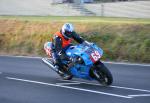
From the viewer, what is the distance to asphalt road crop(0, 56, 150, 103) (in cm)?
1327

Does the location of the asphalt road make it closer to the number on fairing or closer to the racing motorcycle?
the racing motorcycle

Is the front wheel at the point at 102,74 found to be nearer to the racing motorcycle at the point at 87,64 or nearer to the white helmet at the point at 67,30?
the racing motorcycle at the point at 87,64

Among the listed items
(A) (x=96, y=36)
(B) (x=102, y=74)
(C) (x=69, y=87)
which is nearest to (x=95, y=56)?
(B) (x=102, y=74)

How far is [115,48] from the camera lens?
75.8 feet

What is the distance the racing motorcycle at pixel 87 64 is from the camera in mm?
14781

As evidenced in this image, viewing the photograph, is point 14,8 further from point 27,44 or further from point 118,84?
point 118,84

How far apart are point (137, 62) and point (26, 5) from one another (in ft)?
91.1

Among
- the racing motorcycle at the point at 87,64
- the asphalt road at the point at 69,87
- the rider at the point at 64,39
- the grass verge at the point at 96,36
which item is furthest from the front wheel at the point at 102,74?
the grass verge at the point at 96,36

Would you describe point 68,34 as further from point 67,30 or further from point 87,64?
point 87,64

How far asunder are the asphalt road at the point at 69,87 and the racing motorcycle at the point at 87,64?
28 centimetres

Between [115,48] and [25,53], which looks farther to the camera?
[25,53]

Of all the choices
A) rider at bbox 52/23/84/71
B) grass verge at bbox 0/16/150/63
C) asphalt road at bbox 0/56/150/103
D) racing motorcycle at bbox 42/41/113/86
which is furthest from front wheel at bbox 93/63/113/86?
grass verge at bbox 0/16/150/63

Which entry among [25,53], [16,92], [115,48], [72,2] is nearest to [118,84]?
[16,92]

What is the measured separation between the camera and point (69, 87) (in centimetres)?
1527
